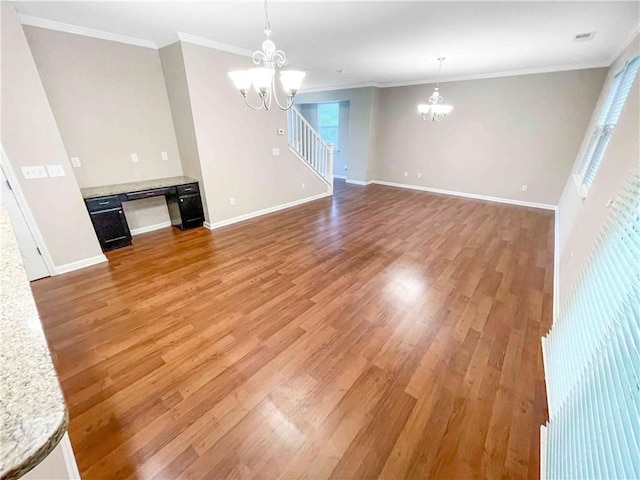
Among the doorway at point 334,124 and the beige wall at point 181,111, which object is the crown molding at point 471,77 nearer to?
the doorway at point 334,124

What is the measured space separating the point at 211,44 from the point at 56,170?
8.11 ft

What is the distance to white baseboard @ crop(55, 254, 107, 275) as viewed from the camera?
3.07m

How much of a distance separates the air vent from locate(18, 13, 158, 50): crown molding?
5451 mm

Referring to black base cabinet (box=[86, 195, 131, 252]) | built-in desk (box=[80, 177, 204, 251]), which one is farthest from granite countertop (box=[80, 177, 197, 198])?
black base cabinet (box=[86, 195, 131, 252])

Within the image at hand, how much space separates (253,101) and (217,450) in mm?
4525

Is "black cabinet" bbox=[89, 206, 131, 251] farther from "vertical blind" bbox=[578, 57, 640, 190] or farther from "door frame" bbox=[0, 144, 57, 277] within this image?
"vertical blind" bbox=[578, 57, 640, 190]

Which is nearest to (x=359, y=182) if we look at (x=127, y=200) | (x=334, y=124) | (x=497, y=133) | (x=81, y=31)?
(x=334, y=124)

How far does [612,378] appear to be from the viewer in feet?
2.96

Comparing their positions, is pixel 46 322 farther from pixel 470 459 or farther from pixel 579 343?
pixel 579 343

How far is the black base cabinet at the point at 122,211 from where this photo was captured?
3389 millimetres

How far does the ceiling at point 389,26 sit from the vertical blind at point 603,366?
2.39 meters

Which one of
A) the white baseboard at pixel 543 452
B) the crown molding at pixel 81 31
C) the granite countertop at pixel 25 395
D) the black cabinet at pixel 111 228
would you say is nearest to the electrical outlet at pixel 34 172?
the black cabinet at pixel 111 228

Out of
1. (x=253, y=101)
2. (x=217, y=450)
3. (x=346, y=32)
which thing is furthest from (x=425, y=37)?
(x=217, y=450)

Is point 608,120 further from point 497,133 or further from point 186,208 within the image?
point 186,208
